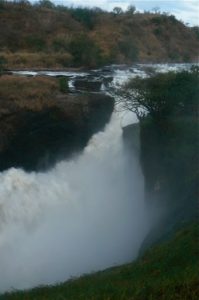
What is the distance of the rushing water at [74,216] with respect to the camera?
1769 centimetres

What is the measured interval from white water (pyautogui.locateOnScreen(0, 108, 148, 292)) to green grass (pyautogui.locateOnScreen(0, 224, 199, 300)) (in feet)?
15.7

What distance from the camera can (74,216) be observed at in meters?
20.9

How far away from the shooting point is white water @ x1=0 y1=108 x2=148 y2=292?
1767cm

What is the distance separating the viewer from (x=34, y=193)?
20.0 m

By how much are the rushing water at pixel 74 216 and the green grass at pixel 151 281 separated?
4695mm

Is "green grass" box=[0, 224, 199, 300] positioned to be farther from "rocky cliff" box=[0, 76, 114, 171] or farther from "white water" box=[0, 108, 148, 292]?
"rocky cliff" box=[0, 76, 114, 171]

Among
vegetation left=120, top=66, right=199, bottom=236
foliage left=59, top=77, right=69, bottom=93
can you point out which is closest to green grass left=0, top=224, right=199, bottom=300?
vegetation left=120, top=66, right=199, bottom=236

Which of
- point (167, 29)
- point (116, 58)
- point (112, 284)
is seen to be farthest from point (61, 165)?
point (167, 29)

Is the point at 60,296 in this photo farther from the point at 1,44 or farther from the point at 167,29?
the point at 167,29

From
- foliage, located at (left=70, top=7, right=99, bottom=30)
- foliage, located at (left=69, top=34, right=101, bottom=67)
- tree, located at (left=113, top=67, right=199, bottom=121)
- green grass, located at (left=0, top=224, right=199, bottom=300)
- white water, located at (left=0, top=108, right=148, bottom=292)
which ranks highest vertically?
foliage, located at (left=70, top=7, right=99, bottom=30)

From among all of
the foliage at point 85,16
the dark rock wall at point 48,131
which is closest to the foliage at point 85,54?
the dark rock wall at point 48,131

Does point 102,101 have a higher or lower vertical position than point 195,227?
higher

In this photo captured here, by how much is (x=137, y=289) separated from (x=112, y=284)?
56.0 inches

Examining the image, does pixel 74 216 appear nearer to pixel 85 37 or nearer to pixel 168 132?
pixel 168 132
